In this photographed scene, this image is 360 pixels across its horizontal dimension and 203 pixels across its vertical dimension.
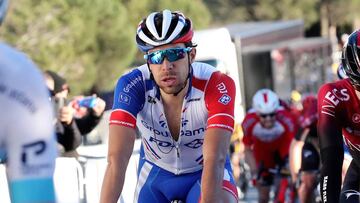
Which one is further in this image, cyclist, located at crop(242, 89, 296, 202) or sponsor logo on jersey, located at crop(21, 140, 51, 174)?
cyclist, located at crop(242, 89, 296, 202)

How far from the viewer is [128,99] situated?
5762mm

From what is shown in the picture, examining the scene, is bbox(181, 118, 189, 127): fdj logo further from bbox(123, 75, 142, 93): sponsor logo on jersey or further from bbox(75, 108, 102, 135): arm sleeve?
bbox(75, 108, 102, 135): arm sleeve

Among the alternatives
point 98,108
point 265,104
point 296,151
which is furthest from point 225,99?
point 265,104

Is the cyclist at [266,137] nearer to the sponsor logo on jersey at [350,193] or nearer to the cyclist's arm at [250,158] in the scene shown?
the cyclist's arm at [250,158]

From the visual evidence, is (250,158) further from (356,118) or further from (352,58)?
(352,58)

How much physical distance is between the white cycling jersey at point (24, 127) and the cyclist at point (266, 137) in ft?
33.0

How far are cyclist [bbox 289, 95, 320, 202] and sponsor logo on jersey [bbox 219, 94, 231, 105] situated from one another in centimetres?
616

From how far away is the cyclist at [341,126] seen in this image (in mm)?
5605

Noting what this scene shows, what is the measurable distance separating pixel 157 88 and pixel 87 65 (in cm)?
2494

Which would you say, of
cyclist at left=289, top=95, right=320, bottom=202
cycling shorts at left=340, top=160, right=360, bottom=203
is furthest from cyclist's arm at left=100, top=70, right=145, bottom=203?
cyclist at left=289, top=95, right=320, bottom=202

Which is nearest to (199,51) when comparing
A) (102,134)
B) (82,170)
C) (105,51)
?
(102,134)

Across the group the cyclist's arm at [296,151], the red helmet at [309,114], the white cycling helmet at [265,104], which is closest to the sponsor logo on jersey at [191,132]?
the red helmet at [309,114]

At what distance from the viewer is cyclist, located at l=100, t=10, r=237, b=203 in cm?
552

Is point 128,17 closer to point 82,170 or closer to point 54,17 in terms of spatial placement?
point 54,17
